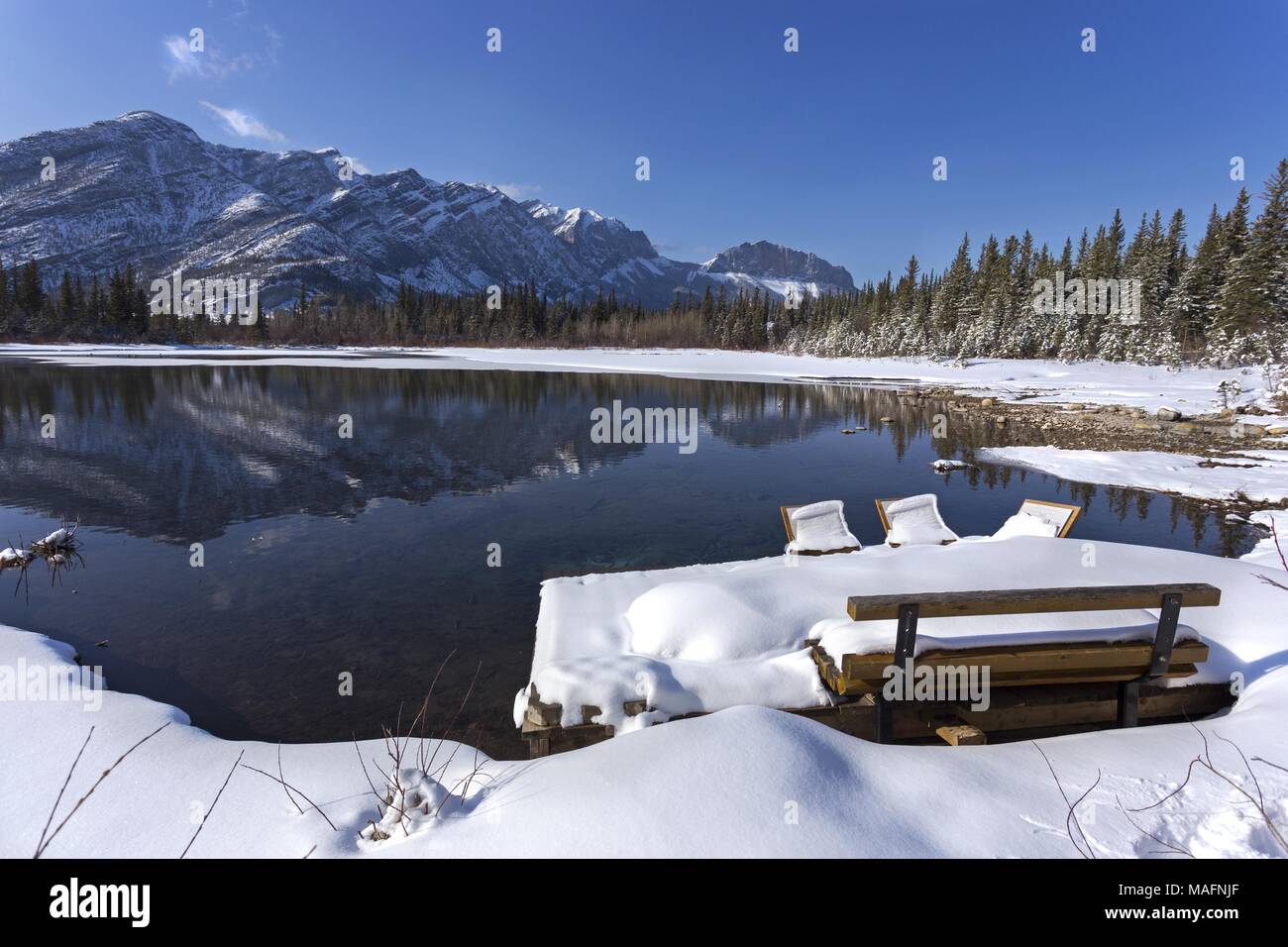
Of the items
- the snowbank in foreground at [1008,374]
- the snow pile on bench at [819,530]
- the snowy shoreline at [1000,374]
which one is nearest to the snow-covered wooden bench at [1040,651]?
the snow pile on bench at [819,530]

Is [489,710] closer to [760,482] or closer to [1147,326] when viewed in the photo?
[760,482]

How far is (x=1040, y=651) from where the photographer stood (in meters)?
4.59

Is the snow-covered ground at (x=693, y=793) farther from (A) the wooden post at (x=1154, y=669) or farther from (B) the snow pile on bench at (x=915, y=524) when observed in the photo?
(B) the snow pile on bench at (x=915, y=524)

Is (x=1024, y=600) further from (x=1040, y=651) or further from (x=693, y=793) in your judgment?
(x=693, y=793)

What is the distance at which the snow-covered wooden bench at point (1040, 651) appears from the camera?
4340 mm

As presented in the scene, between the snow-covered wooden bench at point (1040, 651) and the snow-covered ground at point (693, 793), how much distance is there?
0.58 meters

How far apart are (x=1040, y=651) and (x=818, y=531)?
4.44 m

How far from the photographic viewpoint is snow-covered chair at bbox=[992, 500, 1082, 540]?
28.7 feet

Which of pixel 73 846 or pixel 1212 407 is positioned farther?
pixel 1212 407

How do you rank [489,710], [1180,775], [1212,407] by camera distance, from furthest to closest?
1. [1212,407]
2. [489,710]
3. [1180,775]
